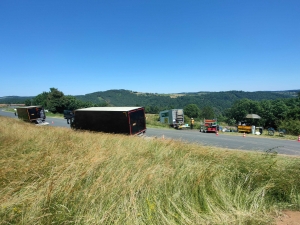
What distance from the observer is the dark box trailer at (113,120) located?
1298 centimetres

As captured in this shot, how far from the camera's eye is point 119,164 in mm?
4348

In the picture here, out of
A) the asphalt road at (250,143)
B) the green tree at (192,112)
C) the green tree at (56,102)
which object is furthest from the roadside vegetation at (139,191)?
the green tree at (192,112)

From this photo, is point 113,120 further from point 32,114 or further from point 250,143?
point 32,114

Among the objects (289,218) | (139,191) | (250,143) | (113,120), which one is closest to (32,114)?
(113,120)

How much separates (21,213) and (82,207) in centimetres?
Result: 91

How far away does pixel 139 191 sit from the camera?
331cm

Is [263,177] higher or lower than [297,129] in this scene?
higher

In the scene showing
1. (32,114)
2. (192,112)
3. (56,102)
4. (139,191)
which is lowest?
(192,112)

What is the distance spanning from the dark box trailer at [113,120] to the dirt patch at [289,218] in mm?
10605

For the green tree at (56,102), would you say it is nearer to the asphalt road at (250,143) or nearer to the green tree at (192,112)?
the asphalt road at (250,143)

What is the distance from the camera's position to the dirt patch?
119 inches

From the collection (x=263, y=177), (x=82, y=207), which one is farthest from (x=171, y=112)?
(x=82, y=207)

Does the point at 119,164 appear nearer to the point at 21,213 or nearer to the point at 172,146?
the point at 21,213

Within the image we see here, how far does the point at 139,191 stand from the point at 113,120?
10.6 metres
